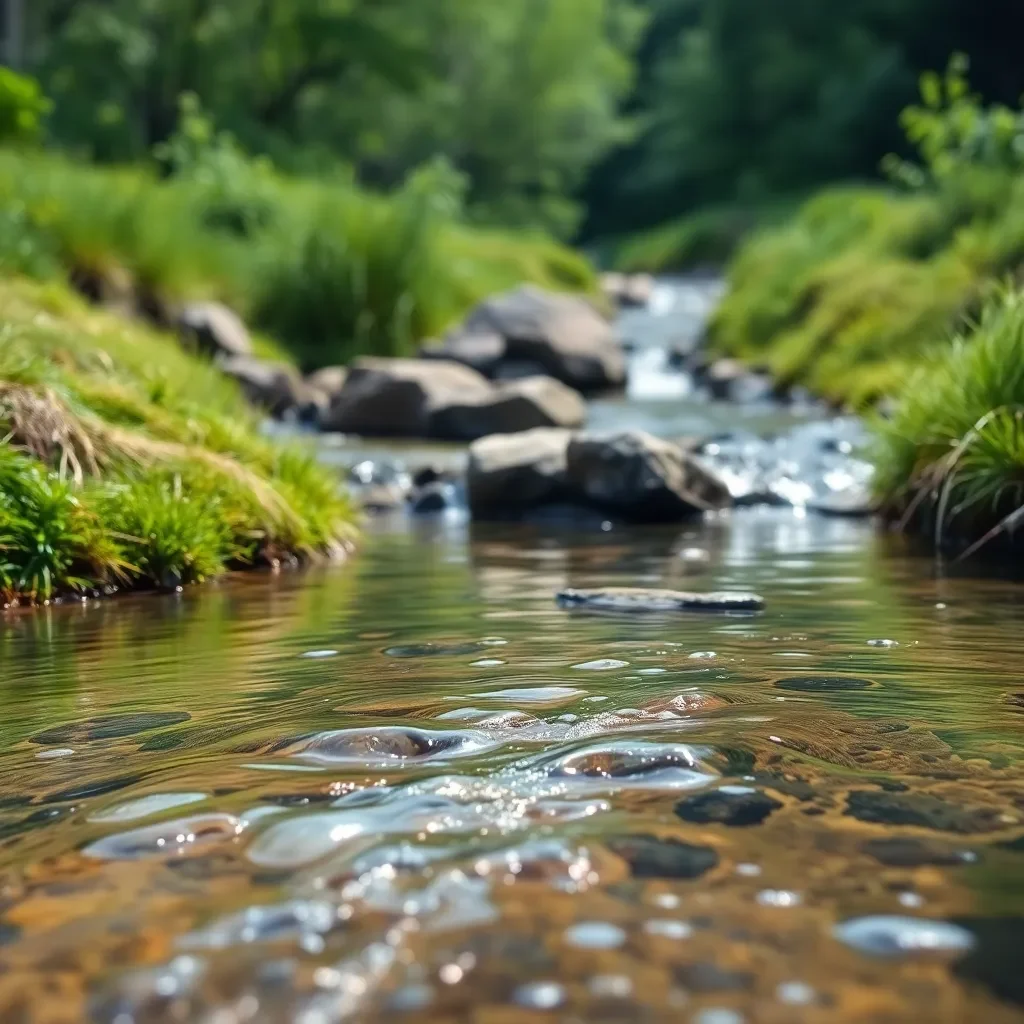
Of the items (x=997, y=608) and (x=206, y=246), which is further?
(x=206, y=246)

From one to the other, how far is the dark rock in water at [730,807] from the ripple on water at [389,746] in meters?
0.45

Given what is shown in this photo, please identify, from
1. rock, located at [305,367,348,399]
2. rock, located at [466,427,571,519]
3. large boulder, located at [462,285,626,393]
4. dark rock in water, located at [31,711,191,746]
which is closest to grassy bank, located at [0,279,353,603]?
rock, located at [466,427,571,519]

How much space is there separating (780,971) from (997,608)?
3030mm

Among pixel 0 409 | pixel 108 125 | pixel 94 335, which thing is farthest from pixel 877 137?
pixel 0 409

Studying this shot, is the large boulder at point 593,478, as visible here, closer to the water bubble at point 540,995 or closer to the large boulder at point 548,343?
the water bubble at point 540,995

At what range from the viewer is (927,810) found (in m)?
2.12

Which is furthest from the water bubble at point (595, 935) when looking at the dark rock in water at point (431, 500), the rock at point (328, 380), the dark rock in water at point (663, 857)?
the rock at point (328, 380)

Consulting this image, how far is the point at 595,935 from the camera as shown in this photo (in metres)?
1.71

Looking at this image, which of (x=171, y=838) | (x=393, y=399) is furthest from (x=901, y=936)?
(x=393, y=399)

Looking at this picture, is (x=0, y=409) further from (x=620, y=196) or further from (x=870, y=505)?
(x=620, y=196)

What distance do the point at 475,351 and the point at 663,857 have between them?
13480 mm

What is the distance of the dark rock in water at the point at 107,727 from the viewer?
285 centimetres

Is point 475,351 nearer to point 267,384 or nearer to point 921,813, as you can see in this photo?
point 267,384

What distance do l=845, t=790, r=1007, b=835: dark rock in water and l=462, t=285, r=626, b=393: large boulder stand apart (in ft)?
43.8
